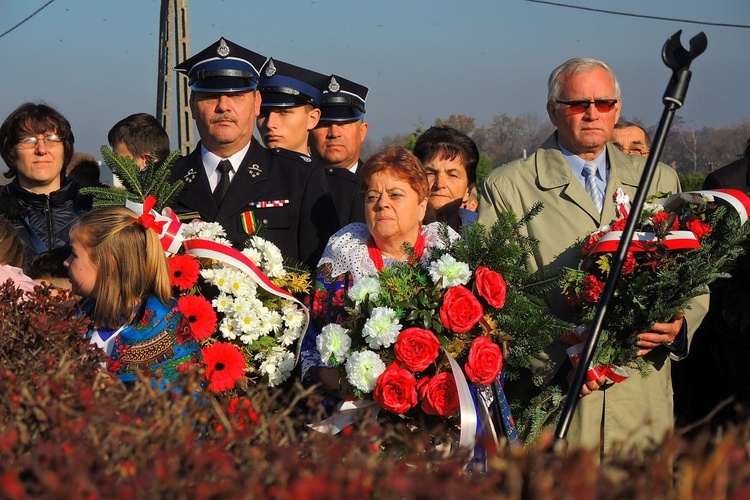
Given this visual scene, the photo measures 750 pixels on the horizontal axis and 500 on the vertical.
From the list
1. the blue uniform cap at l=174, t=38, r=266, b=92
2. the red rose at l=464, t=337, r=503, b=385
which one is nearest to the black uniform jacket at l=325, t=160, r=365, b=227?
the blue uniform cap at l=174, t=38, r=266, b=92

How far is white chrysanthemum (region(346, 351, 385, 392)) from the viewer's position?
Result: 3619mm

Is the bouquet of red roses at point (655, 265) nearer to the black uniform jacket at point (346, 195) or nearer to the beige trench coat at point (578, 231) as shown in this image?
the beige trench coat at point (578, 231)

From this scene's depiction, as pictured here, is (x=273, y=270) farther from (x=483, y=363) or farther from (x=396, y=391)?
(x=483, y=363)

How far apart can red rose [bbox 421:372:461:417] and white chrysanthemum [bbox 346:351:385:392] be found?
198 mm

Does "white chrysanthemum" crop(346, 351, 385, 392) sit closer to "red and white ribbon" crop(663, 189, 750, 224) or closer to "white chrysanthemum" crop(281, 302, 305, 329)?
"white chrysanthemum" crop(281, 302, 305, 329)

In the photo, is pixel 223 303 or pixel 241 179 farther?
pixel 241 179

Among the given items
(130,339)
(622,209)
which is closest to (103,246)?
(130,339)

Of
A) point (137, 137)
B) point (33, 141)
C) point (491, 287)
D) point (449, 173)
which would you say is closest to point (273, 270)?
point (491, 287)

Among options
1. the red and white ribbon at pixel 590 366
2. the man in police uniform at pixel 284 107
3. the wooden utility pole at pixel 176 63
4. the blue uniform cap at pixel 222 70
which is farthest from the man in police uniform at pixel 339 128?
the wooden utility pole at pixel 176 63

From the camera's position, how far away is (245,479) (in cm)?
171

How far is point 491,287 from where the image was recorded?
12.3 ft

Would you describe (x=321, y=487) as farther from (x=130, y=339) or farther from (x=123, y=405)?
(x=130, y=339)

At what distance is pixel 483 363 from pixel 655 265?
88cm

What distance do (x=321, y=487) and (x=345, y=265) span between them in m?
2.61
